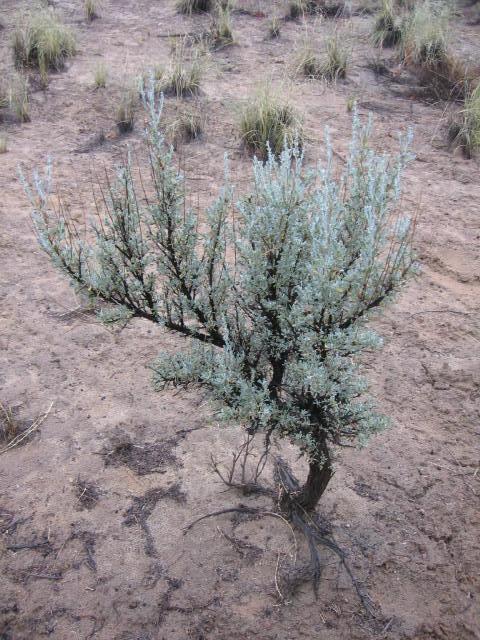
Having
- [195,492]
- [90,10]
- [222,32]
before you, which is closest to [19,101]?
[90,10]

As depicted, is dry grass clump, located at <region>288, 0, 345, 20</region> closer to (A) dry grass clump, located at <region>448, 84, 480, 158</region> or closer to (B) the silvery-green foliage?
(A) dry grass clump, located at <region>448, 84, 480, 158</region>

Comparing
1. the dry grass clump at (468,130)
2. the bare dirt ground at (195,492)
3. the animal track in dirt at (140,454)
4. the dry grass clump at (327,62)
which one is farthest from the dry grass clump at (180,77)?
the animal track in dirt at (140,454)

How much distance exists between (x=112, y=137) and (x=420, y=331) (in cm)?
382

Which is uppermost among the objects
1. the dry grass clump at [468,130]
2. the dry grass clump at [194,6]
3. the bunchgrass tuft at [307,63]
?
the dry grass clump at [194,6]

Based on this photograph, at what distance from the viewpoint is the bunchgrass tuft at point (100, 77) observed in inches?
280

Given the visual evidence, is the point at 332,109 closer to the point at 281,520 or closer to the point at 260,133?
the point at 260,133

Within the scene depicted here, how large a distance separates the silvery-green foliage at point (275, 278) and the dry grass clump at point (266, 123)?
3.53m

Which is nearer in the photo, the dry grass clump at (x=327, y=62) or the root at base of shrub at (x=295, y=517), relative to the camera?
the root at base of shrub at (x=295, y=517)

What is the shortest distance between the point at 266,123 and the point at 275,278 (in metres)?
4.01

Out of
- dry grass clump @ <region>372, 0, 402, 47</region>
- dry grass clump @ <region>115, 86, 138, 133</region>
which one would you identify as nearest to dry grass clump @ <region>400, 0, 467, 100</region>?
dry grass clump @ <region>372, 0, 402, 47</region>

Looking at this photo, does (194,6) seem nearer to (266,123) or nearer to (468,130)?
(266,123)

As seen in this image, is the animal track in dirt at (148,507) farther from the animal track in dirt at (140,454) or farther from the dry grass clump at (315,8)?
the dry grass clump at (315,8)

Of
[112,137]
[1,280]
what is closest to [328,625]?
[1,280]

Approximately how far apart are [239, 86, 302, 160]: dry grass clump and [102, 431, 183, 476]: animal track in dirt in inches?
136
